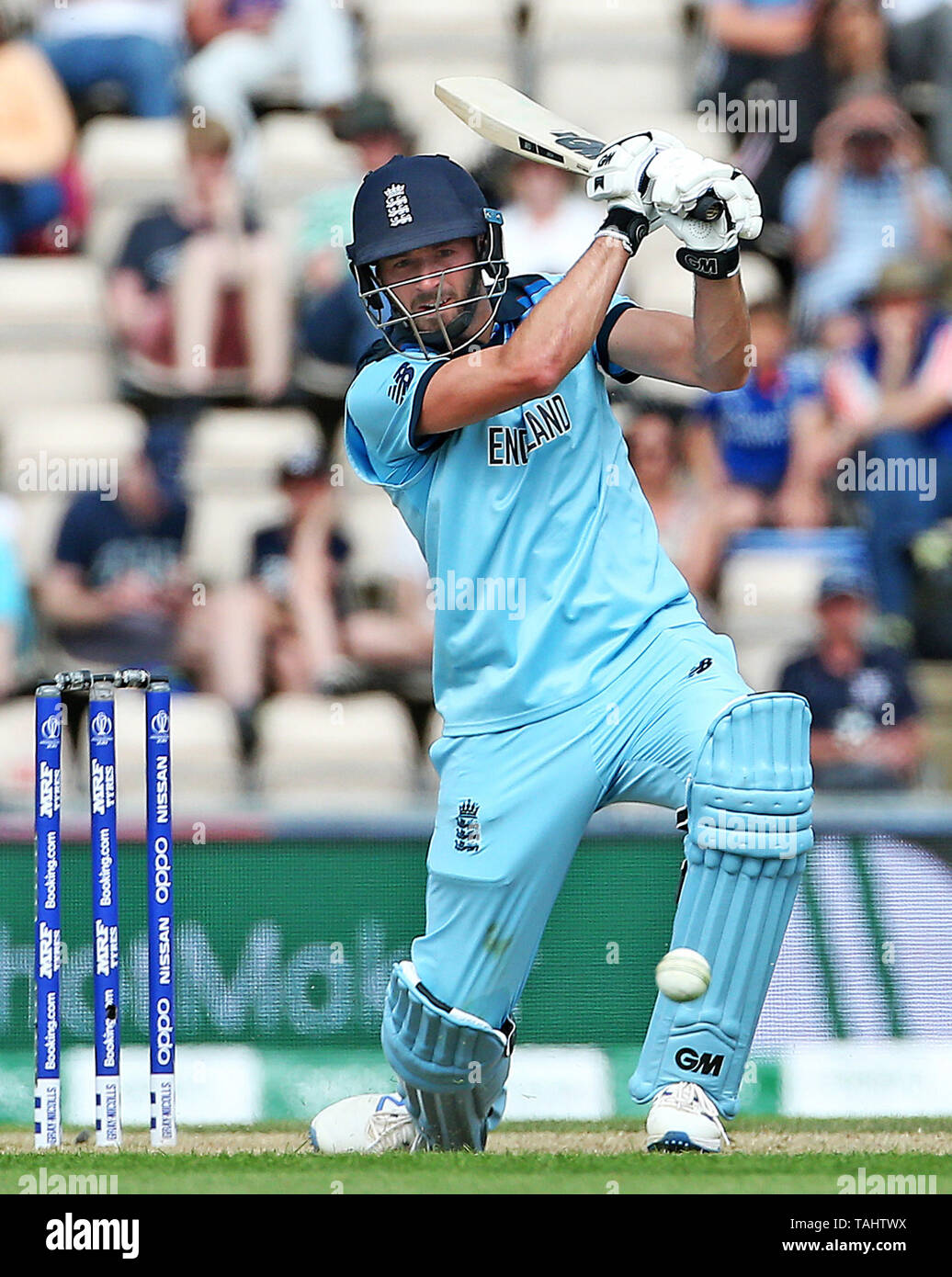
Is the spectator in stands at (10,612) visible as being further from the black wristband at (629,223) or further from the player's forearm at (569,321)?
the black wristband at (629,223)

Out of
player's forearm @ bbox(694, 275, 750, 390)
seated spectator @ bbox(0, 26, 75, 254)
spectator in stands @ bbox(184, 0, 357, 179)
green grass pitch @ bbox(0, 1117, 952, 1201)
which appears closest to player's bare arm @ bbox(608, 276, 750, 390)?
player's forearm @ bbox(694, 275, 750, 390)

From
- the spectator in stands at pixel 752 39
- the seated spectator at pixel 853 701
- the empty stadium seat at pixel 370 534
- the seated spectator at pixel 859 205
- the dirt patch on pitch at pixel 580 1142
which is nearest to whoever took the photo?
the dirt patch on pitch at pixel 580 1142

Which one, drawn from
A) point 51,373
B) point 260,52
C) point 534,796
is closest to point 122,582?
point 51,373

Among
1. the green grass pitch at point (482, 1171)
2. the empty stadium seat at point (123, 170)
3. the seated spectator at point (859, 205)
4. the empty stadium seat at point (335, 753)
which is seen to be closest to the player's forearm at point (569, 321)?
the green grass pitch at point (482, 1171)

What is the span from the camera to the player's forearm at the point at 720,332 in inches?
152

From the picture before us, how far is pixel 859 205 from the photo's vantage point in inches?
296

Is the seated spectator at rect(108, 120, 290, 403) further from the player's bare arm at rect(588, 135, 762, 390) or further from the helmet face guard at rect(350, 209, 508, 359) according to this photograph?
the player's bare arm at rect(588, 135, 762, 390)

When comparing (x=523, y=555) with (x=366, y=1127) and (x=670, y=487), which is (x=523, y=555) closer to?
(x=366, y=1127)

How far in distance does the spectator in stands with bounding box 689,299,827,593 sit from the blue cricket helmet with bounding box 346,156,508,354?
3034mm

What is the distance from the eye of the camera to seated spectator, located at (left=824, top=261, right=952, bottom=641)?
7016 mm

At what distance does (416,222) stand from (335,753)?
2812 millimetres

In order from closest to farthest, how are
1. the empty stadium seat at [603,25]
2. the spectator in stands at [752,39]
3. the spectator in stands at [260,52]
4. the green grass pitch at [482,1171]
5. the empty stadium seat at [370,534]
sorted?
the green grass pitch at [482,1171] → the empty stadium seat at [370,534] → the spectator in stands at [752,39] → the spectator in stands at [260,52] → the empty stadium seat at [603,25]

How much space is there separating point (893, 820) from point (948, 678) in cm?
189

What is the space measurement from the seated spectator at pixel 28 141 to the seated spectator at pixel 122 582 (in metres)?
1.43
